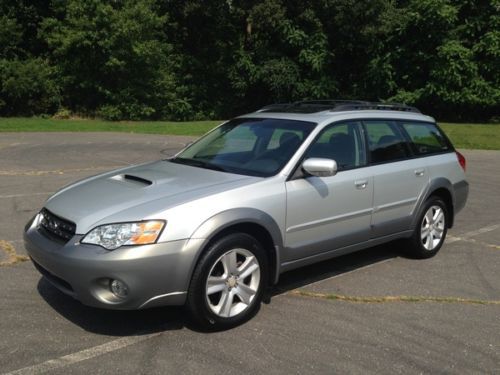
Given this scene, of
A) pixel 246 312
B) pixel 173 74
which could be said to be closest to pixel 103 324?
pixel 246 312

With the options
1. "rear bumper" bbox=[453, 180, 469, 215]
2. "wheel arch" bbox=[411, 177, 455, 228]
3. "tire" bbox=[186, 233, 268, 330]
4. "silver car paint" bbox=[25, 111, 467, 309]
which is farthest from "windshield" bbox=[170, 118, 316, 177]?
"rear bumper" bbox=[453, 180, 469, 215]

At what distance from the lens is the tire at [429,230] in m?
5.94

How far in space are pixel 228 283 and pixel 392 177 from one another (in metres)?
2.17

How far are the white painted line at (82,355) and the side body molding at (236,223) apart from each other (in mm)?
658

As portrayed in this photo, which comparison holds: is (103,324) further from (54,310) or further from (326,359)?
(326,359)

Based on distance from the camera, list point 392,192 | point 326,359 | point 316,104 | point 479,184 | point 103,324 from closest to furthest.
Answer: point 326,359
point 103,324
point 392,192
point 316,104
point 479,184

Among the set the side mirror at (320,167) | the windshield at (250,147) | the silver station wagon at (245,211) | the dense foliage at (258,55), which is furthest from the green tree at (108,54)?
the side mirror at (320,167)

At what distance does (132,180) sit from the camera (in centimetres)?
463

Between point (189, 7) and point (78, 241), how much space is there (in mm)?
32574

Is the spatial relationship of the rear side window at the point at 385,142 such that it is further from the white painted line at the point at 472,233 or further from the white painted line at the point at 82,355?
the white painted line at the point at 82,355

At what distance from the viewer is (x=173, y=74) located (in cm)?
3512

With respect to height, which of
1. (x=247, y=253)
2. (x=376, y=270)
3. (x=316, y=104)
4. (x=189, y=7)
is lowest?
(x=376, y=270)

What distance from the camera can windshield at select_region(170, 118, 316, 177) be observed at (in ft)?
15.6

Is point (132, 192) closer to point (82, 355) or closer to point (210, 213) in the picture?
point (210, 213)
